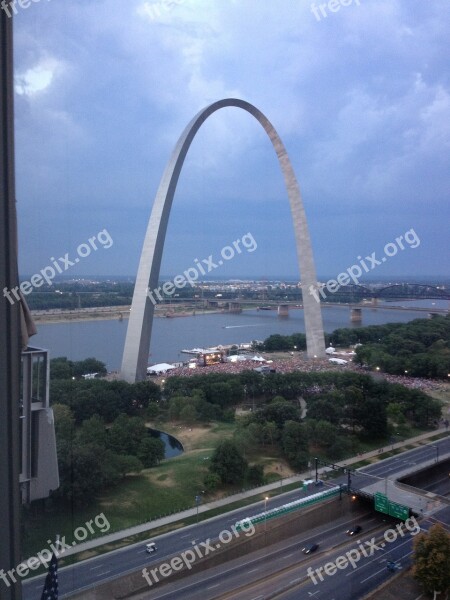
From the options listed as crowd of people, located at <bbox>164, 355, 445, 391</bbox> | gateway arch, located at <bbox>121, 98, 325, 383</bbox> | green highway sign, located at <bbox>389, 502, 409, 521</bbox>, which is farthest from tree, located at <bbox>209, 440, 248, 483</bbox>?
crowd of people, located at <bbox>164, 355, 445, 391</bbox>

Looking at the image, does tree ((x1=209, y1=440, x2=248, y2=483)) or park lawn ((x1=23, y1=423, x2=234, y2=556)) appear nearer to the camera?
park lawn ((x1=23, y1=423, x2=234, y2=556))

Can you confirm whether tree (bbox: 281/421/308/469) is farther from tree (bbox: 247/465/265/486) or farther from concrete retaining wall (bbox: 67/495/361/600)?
concrete retaining wall (bbox: 67/495/361/600)

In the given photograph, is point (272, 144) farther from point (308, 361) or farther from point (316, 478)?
point (316, 478)

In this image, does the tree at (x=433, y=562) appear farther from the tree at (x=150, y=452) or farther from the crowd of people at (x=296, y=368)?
the crowd of people at (x=296, y=368)

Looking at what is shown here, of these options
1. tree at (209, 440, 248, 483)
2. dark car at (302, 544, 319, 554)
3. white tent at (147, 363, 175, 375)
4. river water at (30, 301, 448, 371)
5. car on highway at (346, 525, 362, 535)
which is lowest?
car on highway at (346, 525, 362, 535)

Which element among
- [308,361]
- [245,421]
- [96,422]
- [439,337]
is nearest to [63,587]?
[96,422]

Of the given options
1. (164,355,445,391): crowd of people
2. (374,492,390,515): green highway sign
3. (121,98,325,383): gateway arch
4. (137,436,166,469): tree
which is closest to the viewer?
(374,492,390,515): green highway sign

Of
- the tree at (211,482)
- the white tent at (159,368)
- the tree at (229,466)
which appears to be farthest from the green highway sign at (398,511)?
the white tent at (159,368)
